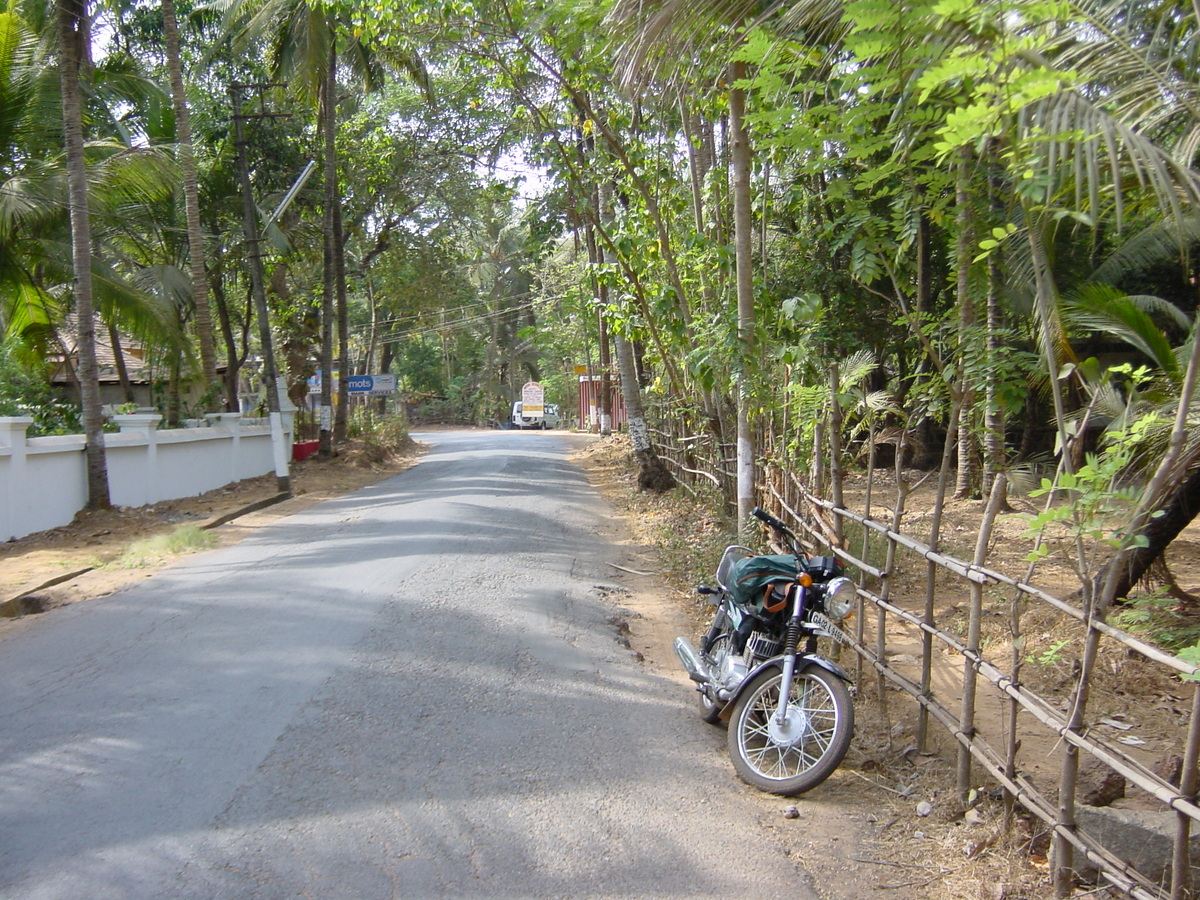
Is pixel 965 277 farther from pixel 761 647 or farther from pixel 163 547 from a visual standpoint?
pixel 163 547

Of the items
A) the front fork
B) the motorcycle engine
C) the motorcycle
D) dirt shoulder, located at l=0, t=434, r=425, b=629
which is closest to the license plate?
the motorcycle

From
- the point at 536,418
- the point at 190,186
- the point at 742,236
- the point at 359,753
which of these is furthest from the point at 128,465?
the point at 536,418

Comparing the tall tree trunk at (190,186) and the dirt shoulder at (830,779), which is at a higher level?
the tall tree trunk at (190,186)

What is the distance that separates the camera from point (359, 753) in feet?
15.9

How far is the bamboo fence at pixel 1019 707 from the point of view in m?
3.20

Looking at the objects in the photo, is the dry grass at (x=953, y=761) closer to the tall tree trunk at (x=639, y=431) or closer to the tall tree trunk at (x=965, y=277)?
the tall tree trunk at (x=965, y=277)

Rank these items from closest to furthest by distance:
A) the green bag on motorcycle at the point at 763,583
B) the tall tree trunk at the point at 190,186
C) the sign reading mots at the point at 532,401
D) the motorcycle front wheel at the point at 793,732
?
the motorcycle front wheel at the point at 793,732, the green bag on motorcycle at the point at 763,583, the tall tree trunk at the point at 190,186, the sign reading mots at the point at 532,401

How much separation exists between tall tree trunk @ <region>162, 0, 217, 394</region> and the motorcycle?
45.3 feet

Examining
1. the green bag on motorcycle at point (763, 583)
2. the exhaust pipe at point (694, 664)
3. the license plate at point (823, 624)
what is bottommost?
the exhaust pipe at point (694, 664)

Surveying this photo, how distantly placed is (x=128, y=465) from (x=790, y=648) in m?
12.3

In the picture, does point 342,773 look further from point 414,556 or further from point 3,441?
point 3,441

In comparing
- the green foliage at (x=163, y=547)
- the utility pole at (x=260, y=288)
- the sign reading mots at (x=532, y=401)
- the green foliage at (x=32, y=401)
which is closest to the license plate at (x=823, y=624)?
the green foliage at (x=163, y=547)

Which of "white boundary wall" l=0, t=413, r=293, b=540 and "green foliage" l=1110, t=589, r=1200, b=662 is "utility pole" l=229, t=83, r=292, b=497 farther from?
"green foliage" l=1110, t=589, r=1200, b=662

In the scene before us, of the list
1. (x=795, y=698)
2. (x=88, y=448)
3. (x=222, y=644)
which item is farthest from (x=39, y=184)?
(x=795, y=698)
